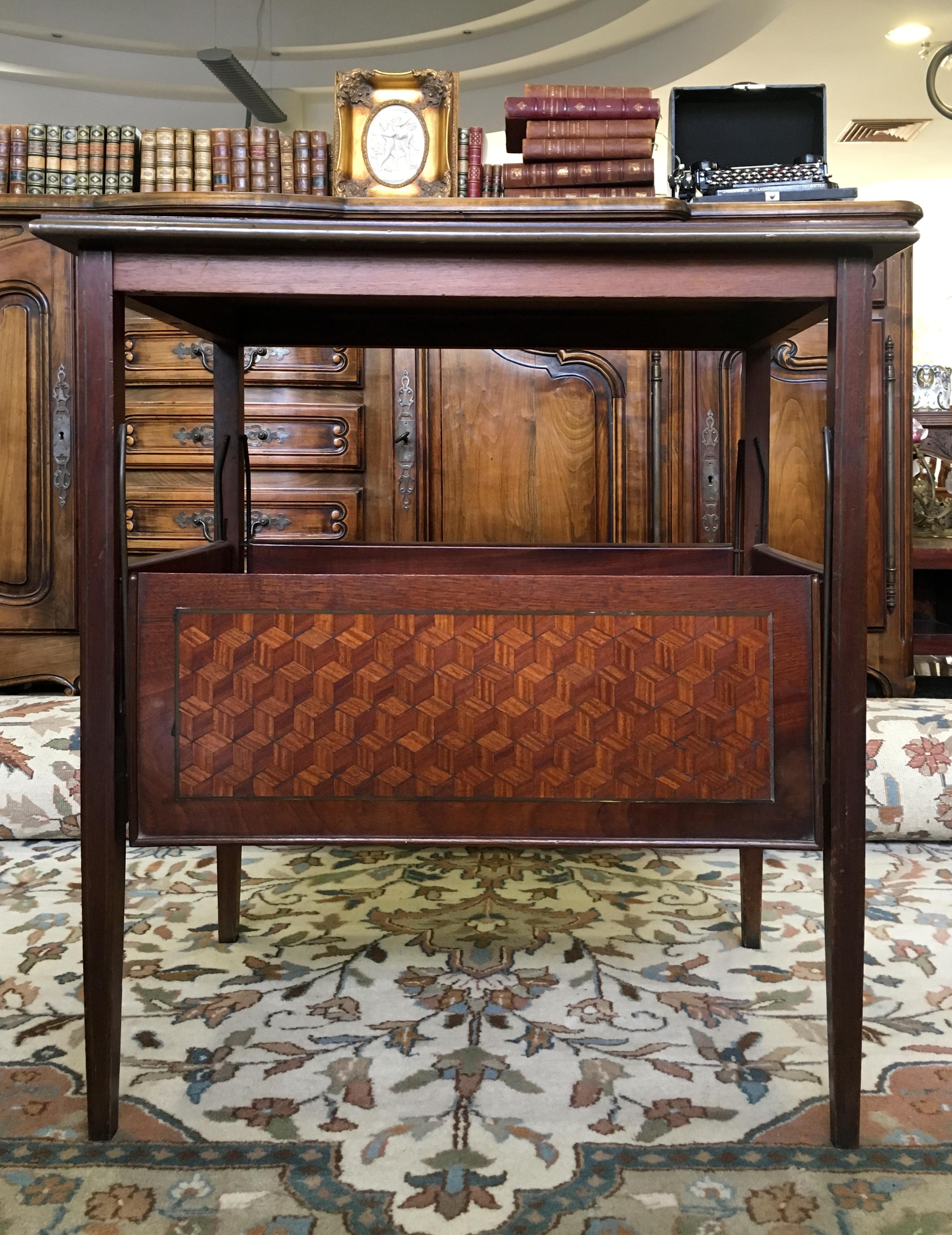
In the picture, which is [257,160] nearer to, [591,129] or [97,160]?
[97,160]

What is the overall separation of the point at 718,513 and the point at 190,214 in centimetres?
173

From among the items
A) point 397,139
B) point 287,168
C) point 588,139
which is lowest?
point 588,139

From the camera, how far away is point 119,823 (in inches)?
46.3

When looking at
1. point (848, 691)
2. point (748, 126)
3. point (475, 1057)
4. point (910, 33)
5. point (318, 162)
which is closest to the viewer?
point (848, 691)

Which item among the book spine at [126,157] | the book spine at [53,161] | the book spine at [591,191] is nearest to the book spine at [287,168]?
the book spine at [126,157]

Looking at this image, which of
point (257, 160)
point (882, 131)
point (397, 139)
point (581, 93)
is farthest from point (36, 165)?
point (882, 131)

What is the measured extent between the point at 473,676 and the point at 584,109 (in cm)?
171

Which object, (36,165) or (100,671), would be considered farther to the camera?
(36,165)

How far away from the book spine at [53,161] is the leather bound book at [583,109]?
66.8 inches

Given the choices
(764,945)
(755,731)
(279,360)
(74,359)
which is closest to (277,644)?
(755,731)

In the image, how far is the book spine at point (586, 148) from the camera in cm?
237

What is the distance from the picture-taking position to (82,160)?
3.31 m

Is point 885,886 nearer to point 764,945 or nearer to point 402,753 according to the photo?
point 764,945

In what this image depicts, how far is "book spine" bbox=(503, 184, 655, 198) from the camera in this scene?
2410 mm
